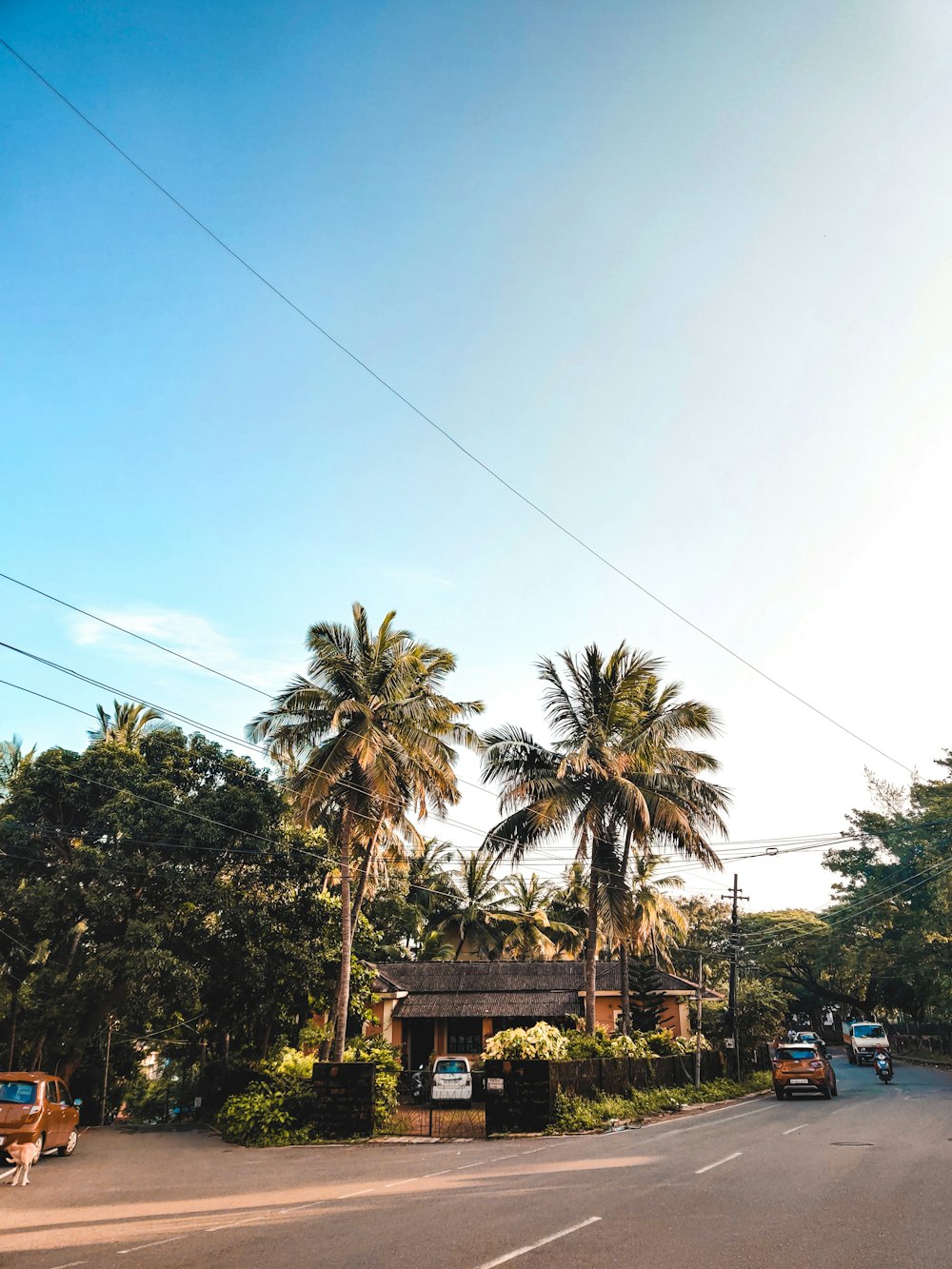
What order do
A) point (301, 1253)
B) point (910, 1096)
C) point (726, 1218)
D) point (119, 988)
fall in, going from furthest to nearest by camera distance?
point (910, 1096), point (119, 988), point (726, 1218), point (301, 1253)

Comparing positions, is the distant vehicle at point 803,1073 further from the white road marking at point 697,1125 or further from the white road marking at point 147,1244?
the white road marking at point 147,1244

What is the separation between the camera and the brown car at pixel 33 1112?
16.1 m

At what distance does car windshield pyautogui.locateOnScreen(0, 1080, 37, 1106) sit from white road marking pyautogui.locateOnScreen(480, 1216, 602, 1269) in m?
13.1

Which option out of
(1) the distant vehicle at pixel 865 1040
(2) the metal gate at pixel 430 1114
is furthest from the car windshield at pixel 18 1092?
(1) the distant vehicle at pixel 865 1040

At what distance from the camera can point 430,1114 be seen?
1956cm

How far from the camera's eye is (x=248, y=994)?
25344 millimetres

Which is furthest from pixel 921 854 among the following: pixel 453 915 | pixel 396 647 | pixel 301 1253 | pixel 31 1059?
pixel 301 1253

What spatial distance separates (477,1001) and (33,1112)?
71.9 feet

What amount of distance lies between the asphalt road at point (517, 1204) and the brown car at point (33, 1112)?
634mm

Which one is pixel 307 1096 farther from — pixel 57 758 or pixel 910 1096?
pixel 910 1096

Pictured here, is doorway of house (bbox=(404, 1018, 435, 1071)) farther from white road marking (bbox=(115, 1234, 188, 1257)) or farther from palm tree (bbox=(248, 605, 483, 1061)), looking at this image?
white road marking (bbox=(115, 1234, 188, 1257))

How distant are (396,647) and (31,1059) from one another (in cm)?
1695

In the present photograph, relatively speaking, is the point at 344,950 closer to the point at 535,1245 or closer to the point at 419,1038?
the point at 419,1038

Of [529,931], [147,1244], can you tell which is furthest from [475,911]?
[147,1244]
